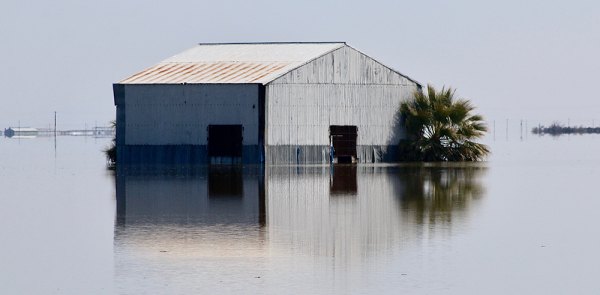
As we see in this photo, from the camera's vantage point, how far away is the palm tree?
58.0 metres

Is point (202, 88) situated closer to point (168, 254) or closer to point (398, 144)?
point (398, 144)

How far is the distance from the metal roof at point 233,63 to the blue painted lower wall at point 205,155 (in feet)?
9.55

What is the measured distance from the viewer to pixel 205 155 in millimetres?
55125

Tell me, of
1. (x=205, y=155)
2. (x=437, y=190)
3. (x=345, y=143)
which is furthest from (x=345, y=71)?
(x=437, y=190)

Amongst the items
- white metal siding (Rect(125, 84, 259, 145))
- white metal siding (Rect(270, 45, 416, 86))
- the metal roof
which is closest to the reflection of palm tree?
white metal siding (Rect(270, 45, 416, 86))

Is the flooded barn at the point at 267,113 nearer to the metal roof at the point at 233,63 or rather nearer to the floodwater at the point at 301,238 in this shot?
the metal roof at the point at 233,63

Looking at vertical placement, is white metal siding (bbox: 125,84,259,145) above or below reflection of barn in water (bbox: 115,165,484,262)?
above

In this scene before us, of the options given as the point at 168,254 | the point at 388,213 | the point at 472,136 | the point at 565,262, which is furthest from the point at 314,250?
Answer: the point at 472,136

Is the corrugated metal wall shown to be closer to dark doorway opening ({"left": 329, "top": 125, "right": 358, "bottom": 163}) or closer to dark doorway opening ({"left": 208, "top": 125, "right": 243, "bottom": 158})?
dark doorway opening ({"left": 329, "top": 125, "right": 358, "bottom": 163})

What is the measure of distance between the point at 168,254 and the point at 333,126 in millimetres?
37209

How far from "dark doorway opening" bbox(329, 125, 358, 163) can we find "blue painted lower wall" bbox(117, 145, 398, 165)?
76 centimetres

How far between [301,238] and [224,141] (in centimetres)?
3345

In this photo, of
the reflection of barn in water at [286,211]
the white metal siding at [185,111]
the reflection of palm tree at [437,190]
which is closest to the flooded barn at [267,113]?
the white metal siding at [185,111]

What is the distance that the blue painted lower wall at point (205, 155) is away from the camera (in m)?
54.5
